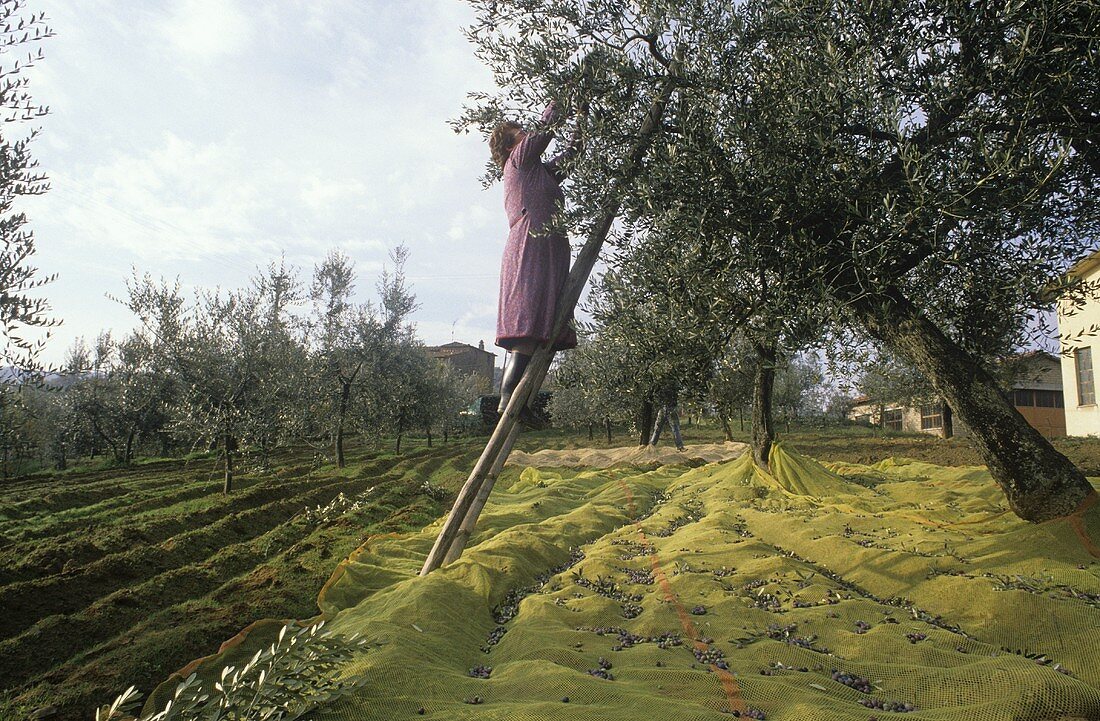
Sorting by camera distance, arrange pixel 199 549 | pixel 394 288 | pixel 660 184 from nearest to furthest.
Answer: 1. pixel 660 184
2. pixel 199 549
3. pixel 394 288

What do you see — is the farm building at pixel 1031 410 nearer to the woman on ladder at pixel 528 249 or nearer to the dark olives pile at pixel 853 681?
the woman on ladder at pixel 528 249

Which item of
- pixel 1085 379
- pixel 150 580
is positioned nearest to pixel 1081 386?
pixel 1085 379

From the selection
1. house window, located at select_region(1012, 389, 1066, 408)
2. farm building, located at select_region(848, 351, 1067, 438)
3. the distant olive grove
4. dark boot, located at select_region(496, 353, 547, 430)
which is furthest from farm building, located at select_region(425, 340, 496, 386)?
dark boot, located at select_region(496, 353, 547, 430)

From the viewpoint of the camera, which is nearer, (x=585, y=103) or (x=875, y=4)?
(x=875, y=4)

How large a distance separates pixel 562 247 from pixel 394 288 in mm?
22154

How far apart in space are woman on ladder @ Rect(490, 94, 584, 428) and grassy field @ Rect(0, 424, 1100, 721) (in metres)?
3.87

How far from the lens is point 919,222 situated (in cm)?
528

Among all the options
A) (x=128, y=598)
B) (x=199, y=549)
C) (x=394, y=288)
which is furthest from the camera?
(x=394, y=288)

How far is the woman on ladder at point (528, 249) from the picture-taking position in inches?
272

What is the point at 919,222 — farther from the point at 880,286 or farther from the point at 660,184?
the point at 660,184

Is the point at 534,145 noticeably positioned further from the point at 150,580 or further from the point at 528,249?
the point at 150,580

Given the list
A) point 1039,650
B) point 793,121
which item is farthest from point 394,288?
point 1039,650

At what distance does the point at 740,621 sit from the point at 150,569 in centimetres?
822

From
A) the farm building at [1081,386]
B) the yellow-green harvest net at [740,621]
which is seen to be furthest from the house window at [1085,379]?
the yellow-green harvest net at [740,621]
